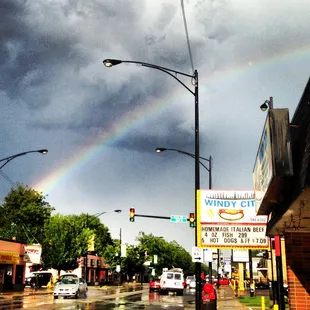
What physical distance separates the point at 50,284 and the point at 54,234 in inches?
301

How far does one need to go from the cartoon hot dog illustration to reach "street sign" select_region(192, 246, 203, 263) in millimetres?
1898

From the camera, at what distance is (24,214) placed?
83375 millimetres

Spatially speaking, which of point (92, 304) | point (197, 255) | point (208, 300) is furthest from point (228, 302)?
point (208, 300)

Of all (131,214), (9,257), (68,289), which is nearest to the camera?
(131,214)

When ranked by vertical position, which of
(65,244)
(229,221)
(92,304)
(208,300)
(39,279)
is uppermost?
(65,244)

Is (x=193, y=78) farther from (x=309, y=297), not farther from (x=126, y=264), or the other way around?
(x=126, y=264)

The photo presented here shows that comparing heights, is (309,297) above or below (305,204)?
below

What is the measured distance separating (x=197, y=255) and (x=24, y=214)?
7232cm

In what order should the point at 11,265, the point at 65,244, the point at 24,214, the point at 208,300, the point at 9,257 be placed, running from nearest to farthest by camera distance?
the point at 208,300, the point at 9,257, the point at 11,265, the point at 65,244, the point at 24,214

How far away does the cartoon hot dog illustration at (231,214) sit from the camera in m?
18.1

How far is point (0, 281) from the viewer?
146 feet

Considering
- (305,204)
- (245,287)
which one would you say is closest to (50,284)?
(245,287)

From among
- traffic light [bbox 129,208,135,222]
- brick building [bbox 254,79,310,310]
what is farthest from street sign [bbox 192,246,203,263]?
traffic light [bbox 129,208,135,222]

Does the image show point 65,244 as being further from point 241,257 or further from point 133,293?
point 241,257
